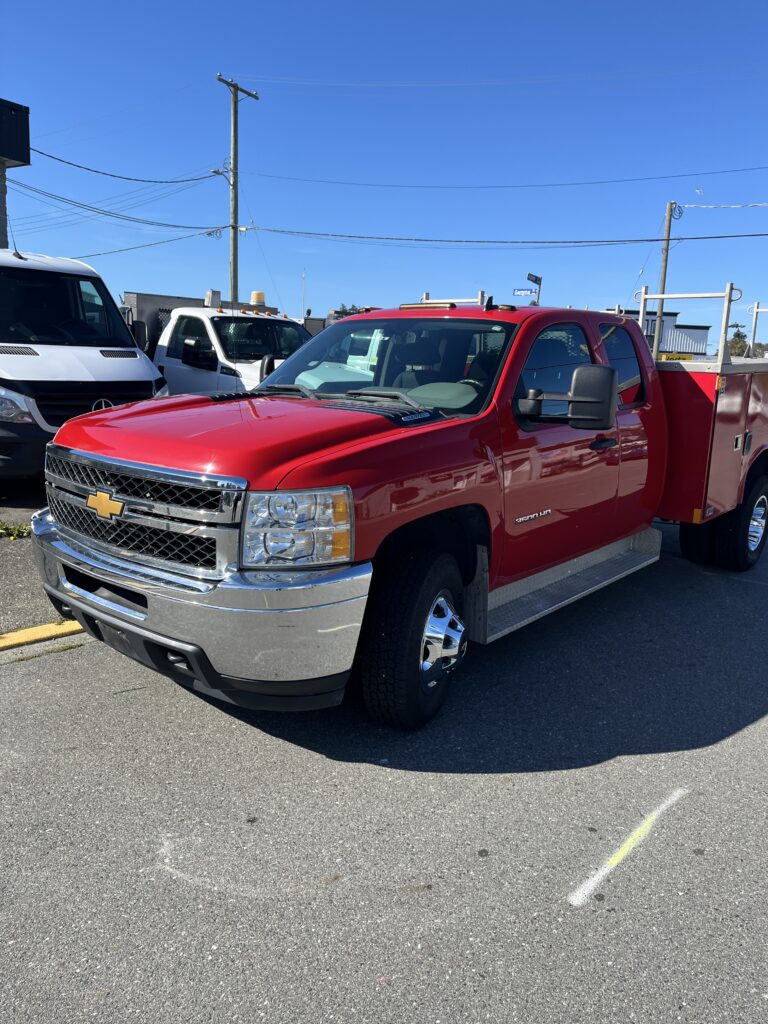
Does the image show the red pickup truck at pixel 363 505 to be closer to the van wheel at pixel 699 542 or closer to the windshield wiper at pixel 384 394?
the windshield wiper at pixel 384 394

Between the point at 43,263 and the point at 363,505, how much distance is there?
663cm

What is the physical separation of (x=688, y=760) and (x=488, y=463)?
5.23 ft

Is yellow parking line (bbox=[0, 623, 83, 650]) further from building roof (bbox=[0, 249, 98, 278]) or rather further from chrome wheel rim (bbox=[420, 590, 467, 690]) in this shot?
building roof (bbox=[0, 249, 98, 278])

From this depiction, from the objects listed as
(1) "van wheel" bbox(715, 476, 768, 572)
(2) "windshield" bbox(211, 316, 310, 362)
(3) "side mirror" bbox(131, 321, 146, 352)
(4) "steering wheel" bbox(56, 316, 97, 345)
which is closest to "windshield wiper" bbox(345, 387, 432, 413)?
(1) "van wheel" bbox(715, 476, 768, 572)

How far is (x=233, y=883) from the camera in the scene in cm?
270

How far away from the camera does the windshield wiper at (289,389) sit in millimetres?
4344

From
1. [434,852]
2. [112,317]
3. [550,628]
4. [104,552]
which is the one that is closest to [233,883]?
[434,852]

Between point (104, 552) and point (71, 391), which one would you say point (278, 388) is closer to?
point (104, 552)

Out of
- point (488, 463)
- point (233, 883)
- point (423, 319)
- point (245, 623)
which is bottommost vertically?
point (233, 883)

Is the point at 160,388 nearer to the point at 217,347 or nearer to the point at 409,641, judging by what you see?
the point at 217,347

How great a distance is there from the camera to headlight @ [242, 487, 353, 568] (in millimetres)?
2996

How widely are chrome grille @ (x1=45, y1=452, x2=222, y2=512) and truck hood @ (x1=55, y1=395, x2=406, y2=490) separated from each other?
70mm

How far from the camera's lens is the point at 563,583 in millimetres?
4793

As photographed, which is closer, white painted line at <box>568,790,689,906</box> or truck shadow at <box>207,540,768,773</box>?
white painted line at <box>568,790,689,906</box>
